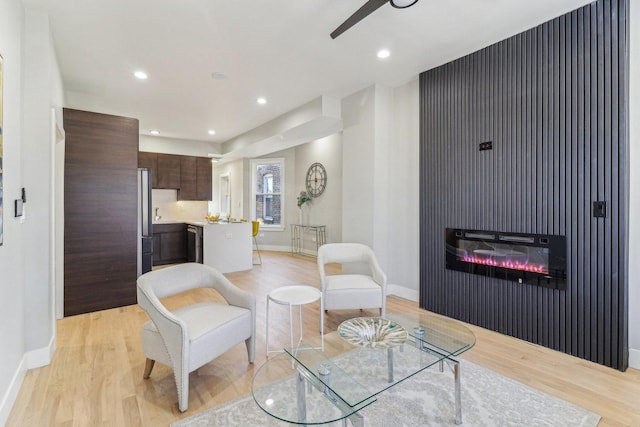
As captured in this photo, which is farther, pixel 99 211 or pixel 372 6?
pixel 99 211

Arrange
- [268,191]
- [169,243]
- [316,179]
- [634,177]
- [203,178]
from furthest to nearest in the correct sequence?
[268,191], [316,179], [203,178], [169,243], [634,177]

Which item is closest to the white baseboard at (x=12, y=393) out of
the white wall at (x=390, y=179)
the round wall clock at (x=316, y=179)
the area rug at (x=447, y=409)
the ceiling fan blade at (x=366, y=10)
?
the area rug at (x=447, y=409)

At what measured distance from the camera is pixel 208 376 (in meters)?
2.28

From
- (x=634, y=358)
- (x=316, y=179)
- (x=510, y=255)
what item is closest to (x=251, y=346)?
(x=510, y=255)

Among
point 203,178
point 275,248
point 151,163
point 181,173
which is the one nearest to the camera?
point 151,163

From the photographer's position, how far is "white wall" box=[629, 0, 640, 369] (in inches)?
92.4

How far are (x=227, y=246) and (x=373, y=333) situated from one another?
4210 mm

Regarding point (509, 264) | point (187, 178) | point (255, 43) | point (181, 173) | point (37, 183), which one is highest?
point (255, 43)

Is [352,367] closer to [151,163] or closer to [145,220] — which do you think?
[145,220]

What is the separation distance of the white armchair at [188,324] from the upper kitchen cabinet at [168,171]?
4.85 metres

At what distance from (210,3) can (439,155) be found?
2.62 m

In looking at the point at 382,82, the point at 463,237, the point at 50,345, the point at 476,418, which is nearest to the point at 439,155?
the point at 463,237

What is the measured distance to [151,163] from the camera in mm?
6648

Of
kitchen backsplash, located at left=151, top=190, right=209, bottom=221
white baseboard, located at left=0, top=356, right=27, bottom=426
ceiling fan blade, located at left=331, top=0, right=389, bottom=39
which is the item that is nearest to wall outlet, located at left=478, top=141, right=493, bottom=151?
ceiling fan blade, located at left=331, top=0, right=389, bottom=39
